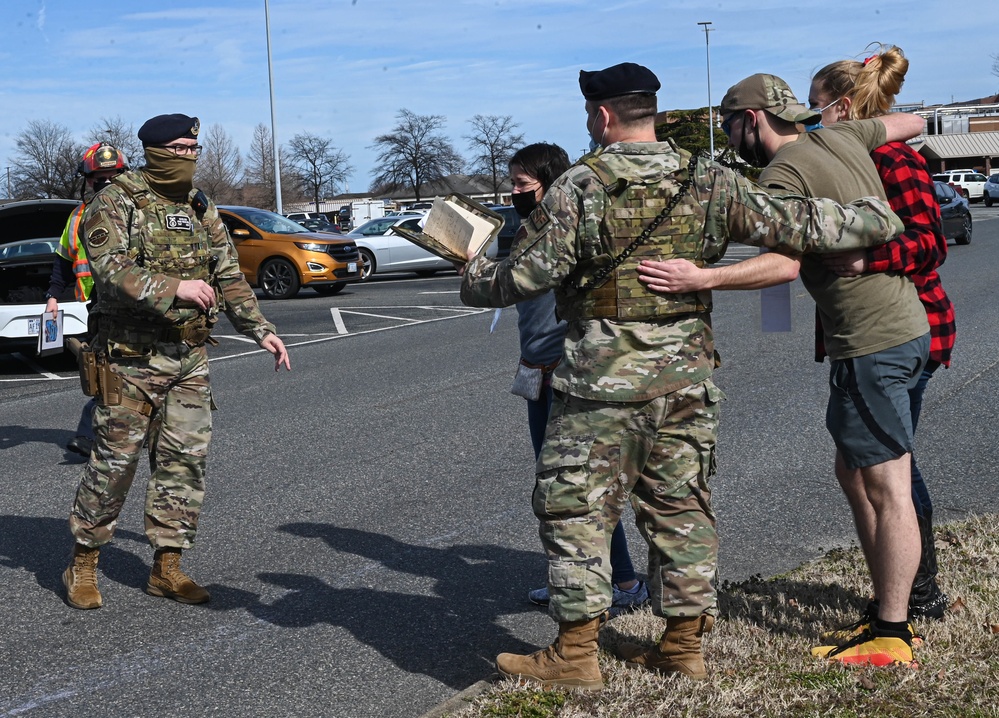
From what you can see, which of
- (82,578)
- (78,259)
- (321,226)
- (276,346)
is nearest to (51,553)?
(82,578)

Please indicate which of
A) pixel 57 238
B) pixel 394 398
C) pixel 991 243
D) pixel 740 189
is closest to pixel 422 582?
pixel 740 189

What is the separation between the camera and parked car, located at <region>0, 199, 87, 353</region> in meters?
11.3

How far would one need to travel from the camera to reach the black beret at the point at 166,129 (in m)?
4.55

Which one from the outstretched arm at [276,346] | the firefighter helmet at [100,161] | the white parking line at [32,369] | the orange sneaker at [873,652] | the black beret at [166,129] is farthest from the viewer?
the white parking line at [32,369]

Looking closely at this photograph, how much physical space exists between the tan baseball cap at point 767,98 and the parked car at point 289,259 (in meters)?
16.6

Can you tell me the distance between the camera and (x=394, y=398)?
30.2ft

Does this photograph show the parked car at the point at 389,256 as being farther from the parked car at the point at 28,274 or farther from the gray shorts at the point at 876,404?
the gray shorts at the point at 876,404

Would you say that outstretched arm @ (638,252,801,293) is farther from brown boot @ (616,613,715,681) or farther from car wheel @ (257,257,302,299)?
car wheel @ (257,257,302,299)

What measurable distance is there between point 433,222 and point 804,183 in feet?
3.77

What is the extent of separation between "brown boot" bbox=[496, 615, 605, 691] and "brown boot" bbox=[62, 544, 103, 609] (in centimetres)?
218

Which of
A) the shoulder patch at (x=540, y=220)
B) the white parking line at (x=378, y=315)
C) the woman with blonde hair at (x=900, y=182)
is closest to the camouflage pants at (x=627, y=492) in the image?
A: the shoulder patch at (x=540, y=220)

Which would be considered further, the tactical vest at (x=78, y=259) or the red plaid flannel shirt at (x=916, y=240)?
the tactical vest at (x=78, y=259)

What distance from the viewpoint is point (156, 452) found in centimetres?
470

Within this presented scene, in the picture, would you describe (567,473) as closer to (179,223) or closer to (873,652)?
(873,652)
